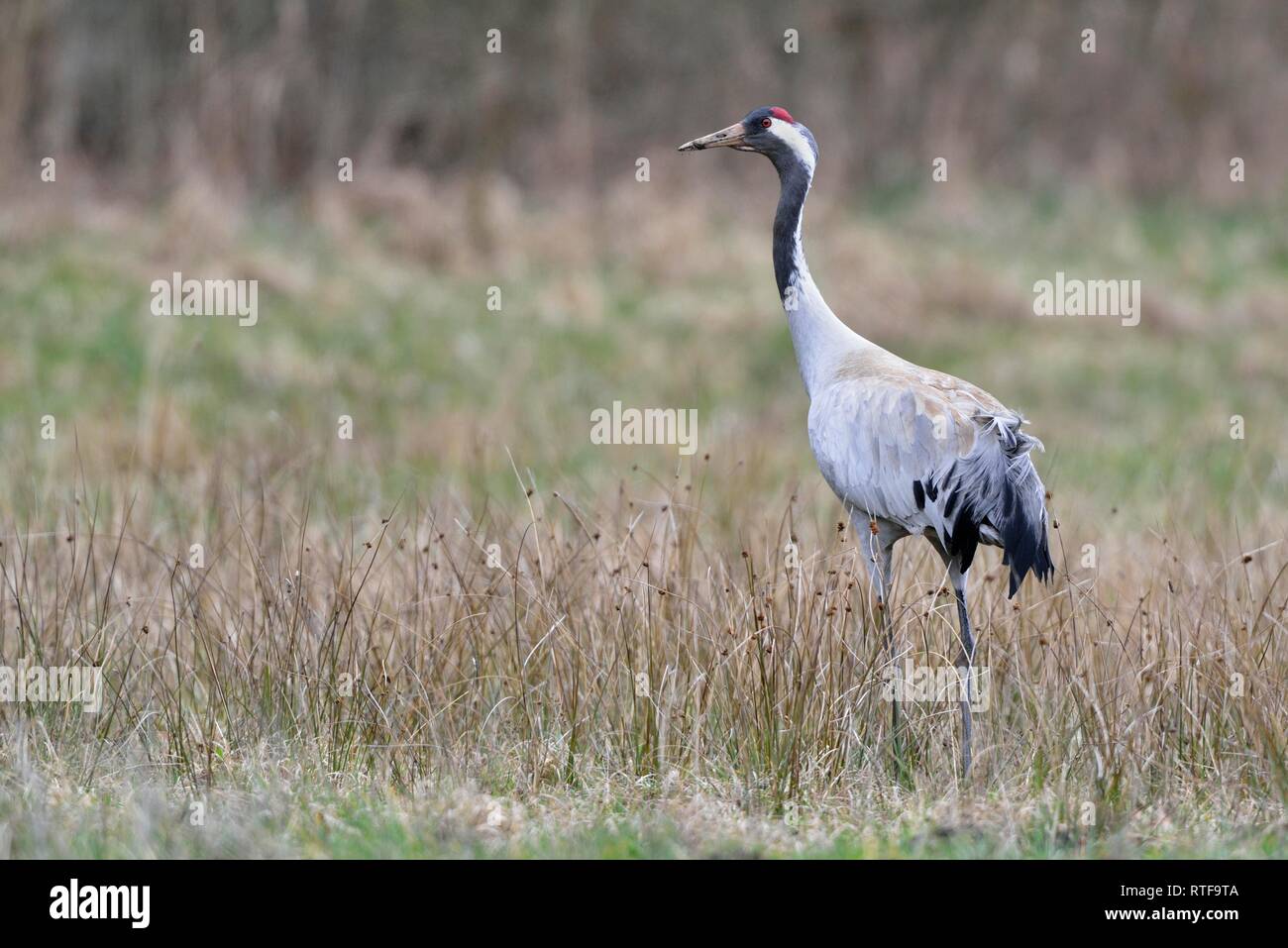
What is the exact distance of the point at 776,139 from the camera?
5.83m

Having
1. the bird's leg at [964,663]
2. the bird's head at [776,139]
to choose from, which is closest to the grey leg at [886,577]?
the bird's leg at [964,663]

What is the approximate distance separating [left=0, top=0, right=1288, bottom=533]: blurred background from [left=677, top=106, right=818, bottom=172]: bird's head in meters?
2.04

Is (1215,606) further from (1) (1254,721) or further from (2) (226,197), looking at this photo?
(2) (226,197)

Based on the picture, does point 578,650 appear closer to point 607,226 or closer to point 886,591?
point 886,591

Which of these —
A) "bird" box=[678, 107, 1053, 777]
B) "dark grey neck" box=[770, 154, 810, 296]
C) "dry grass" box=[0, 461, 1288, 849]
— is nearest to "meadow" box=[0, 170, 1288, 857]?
"dry grass" box=[0, 461, 1288, 849]

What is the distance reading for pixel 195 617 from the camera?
533 cm

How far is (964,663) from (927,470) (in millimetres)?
641

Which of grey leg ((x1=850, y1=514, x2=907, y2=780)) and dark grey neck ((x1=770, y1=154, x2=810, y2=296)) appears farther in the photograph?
dark grey neck ((x1=770, y1=154, x2=810, y2=296))

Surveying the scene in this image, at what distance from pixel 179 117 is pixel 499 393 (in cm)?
584

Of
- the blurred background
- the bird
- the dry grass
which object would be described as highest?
the blurred background

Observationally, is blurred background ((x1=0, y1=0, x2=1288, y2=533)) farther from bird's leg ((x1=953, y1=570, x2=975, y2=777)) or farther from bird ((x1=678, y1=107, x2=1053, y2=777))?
bird's leg ((x1=953, y1=570, x2=975, y2=777))

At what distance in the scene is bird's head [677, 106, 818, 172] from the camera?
5.82m

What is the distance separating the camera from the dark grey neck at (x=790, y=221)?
5727mm

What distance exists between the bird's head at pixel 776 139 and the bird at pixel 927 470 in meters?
0.24
